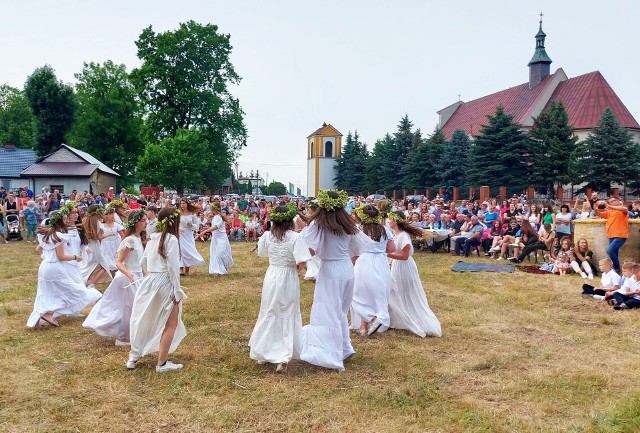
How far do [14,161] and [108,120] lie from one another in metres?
9.64

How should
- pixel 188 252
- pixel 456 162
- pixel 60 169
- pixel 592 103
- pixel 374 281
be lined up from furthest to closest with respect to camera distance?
pixel 592 103 < pixel 456 162 < pixel 60 169 < pixel 188 252 < pixel 374 281

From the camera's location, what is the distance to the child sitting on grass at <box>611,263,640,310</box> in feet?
32.8

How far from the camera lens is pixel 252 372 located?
6.41 meters

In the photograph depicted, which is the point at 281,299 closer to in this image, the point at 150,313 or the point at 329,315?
the point at 329,315

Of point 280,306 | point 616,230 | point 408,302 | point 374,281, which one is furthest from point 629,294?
point 280,306

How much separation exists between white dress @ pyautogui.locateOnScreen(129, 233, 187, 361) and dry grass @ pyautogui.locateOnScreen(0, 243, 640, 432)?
42 centimetres

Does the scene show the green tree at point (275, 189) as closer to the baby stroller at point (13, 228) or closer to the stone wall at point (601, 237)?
the baby stroller at point (13, 228)

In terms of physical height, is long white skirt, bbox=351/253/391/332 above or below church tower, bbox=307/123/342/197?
below

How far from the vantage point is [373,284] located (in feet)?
26.1

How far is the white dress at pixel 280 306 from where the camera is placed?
6453 millimetres

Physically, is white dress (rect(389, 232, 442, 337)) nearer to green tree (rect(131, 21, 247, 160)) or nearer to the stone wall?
the stone wall

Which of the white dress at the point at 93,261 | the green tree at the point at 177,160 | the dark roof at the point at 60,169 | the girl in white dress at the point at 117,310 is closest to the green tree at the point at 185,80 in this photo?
the green tree at the point at 177,160

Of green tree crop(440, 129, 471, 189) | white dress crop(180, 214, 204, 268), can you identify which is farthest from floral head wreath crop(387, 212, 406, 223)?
green tree crop(440, 129, 471, 189)

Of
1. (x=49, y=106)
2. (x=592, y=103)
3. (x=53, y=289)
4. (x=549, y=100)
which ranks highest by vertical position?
(x=549, y=100)
